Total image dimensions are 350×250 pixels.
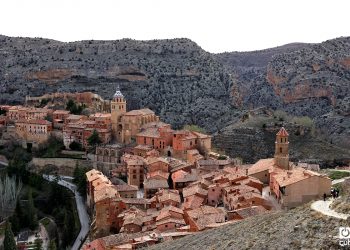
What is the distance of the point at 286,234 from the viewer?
51.8 ft

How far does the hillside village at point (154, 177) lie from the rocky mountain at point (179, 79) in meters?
20.5

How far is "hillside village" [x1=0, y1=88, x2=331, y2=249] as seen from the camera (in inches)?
1209

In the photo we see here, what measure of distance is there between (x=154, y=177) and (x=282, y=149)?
9850mm

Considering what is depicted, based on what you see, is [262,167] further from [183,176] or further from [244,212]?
[244,212]

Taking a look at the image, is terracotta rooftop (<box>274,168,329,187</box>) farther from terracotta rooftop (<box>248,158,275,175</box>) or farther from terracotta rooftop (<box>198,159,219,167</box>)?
terracotta rooftop (<box>198,159,219,167</box>)

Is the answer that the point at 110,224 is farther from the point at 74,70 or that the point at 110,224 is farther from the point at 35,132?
the point at 74,70

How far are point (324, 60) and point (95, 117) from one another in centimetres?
5536

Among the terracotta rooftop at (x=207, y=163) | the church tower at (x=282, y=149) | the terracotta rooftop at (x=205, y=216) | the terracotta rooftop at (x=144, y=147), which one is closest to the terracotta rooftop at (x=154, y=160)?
the terracotta rooftop at (x=207, y=163)

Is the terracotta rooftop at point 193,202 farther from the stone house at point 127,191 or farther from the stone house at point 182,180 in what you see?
the stone house at point 127,191

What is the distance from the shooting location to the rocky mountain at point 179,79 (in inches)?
3403

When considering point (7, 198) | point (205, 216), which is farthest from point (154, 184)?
point (7, 198)

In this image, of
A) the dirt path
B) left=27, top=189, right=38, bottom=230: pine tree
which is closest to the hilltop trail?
the dirt path

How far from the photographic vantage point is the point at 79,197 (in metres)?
47.8

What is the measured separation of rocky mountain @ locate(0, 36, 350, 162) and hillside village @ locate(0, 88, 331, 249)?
20.5m
